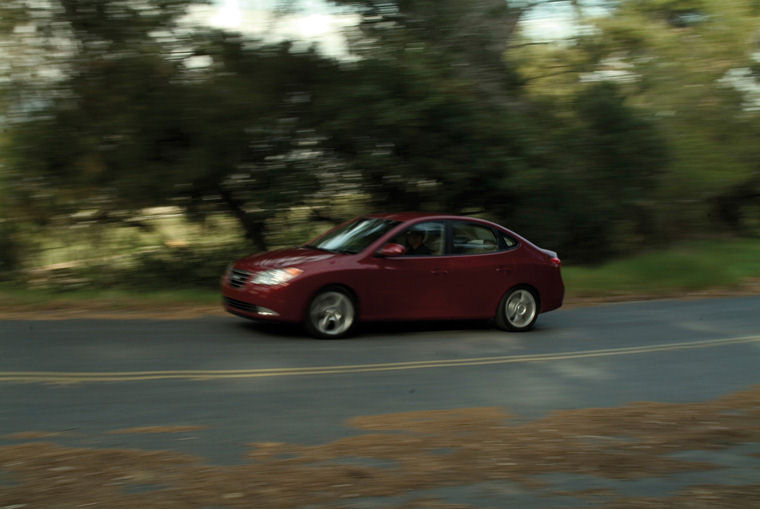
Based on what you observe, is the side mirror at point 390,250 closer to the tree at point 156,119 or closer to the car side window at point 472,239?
the car side window at point 472,239

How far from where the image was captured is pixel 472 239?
39.1 feet

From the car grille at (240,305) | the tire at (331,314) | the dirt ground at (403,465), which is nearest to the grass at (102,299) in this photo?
the car grille at (240,305)

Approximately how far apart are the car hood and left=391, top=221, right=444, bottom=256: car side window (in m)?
0.98

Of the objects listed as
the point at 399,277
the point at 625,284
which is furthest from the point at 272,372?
the point at 625,284

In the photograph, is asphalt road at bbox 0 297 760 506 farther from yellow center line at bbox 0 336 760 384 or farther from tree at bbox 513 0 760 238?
tree at bbox 513 0 760 238

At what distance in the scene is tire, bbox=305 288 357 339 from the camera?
10.6 metres

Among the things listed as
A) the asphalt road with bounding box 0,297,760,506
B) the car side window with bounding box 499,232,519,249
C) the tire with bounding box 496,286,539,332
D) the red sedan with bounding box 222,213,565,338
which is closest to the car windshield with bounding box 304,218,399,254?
the red sedan with bounding box 222,213,565,338

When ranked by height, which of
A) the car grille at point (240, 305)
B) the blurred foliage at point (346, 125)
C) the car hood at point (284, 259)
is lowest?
the car grille at point (240, 305)

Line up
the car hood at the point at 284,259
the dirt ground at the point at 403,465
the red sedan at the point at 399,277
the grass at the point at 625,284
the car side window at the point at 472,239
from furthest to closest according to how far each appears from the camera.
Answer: the grass at the point at 625,284
the car side window at the point at 472,239
the car hood at the point at 284,259
the red sedan at the point at 399,277
the dirt ground at the point at 403,465

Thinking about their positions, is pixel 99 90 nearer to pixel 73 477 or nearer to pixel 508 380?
pixel 508 380

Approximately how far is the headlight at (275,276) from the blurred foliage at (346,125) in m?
4.90

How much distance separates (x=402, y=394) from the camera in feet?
26.8

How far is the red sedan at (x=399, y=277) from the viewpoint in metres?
10.6

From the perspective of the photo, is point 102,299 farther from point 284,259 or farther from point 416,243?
point 416,243
